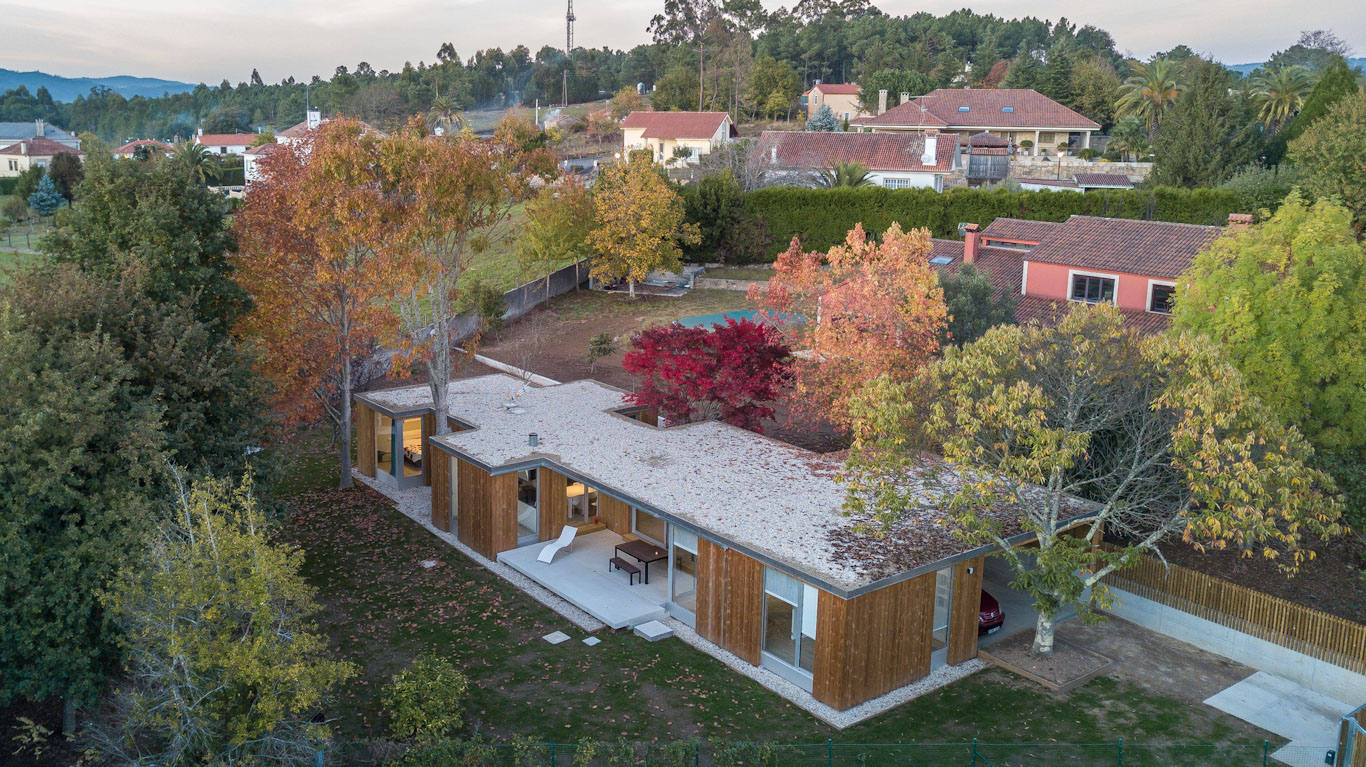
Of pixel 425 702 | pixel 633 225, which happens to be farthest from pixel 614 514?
pixel 633 225

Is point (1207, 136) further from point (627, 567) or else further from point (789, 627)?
point (789, 627)

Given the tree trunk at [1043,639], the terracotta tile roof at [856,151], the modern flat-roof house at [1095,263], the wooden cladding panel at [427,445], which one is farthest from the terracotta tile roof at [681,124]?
the tree trunk at [1043,639]

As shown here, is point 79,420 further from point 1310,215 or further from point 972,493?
point 1310,215

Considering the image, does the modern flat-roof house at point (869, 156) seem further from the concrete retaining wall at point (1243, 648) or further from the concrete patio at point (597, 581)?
the concrete retaining wall at point (1243, 648)

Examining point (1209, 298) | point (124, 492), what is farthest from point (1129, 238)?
point (124, 492)

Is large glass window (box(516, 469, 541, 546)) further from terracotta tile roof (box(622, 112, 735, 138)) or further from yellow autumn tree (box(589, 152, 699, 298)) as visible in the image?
terracotta tile roof (box(622, 112, 735, 138))

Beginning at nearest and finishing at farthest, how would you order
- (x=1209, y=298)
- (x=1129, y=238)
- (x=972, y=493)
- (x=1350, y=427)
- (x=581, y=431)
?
(x=972, y=493) < (x=1350, y=427) < (x=1209, y=298) < (x=581, y=431) < (x=1129, y=238)

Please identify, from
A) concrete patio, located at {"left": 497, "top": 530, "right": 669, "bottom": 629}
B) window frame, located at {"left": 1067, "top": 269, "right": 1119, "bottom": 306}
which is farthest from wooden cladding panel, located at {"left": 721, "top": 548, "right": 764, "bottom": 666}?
window frame, located at {"left": 1067, "top": 269, "right": 1119, "bottom": 306}
